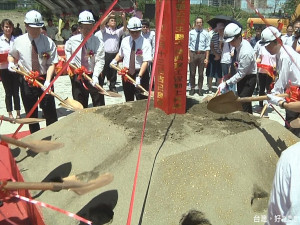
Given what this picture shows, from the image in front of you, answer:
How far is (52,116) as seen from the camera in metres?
4.60

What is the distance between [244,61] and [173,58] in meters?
1.57

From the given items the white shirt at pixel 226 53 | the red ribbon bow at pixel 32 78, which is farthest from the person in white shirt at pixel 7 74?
the white shirt at pixel 226 53

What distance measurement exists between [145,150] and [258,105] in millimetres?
5005

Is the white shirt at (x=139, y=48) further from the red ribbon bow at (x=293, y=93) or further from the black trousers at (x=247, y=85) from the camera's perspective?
the red ribbon bow at (x=293, y=93)

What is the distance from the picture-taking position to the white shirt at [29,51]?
4281 millimetres

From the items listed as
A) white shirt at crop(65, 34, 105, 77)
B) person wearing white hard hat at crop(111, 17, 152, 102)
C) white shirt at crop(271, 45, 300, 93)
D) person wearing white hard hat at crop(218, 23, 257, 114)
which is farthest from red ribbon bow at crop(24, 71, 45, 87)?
white shirt at crop(271, 45, 300, 93)

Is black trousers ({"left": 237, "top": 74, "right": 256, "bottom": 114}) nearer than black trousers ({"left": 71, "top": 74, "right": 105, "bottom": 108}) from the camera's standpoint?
Yes

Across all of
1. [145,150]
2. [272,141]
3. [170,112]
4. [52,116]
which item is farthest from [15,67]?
[272,141]

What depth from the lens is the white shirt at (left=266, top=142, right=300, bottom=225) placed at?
1187mm

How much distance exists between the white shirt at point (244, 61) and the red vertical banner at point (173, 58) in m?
1.43

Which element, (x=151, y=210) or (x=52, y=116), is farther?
(x=52, y=116)

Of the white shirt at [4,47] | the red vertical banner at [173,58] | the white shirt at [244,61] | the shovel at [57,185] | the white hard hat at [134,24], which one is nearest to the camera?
the shovel at [57,185]

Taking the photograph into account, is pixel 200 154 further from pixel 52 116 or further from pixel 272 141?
pixel 52 116

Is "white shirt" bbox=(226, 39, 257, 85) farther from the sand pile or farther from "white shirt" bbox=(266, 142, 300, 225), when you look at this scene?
"white shirt" bbox=(266, 142, 300, 225)
